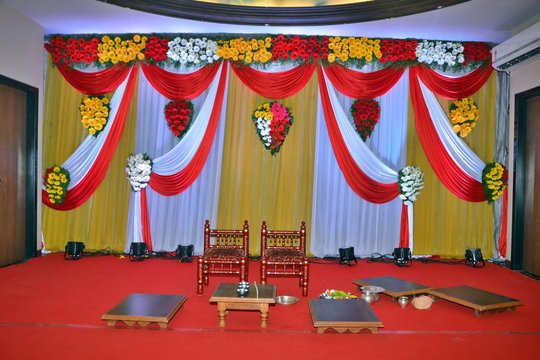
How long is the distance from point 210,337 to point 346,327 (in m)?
0.98

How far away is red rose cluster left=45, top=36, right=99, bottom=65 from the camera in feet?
20.3

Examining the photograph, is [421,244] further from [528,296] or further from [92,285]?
[92,285]

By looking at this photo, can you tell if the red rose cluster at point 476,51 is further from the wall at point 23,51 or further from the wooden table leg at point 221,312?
the wall at point 23,51

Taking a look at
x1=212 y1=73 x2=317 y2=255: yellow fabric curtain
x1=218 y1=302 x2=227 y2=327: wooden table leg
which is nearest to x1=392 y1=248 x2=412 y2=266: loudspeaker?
x1=212 y1=73 x2=317 y2=255: yellow fabric curtain

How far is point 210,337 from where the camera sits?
3.20 metres

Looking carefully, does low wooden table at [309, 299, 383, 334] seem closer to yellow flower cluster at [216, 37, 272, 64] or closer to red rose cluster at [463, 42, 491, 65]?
yellow flower cluster at [216, 37, 272, 64]

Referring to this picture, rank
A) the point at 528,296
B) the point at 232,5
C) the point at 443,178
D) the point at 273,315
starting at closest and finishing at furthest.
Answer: the point at 273,315
the point at 528,296
the point at 232,5
the point at 443,178

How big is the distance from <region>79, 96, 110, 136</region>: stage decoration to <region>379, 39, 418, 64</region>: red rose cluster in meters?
3.91

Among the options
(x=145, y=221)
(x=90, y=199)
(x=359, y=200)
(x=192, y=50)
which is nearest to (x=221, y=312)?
(x=145, y=221)

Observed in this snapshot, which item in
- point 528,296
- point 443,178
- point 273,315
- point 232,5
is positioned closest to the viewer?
point 273,315

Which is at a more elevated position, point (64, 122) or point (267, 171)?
point (64, 122)

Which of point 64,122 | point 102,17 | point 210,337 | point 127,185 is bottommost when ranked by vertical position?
point 210,337

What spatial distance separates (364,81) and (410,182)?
151cm

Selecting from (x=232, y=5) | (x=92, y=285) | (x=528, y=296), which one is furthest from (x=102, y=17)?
(x=528, y=296)
